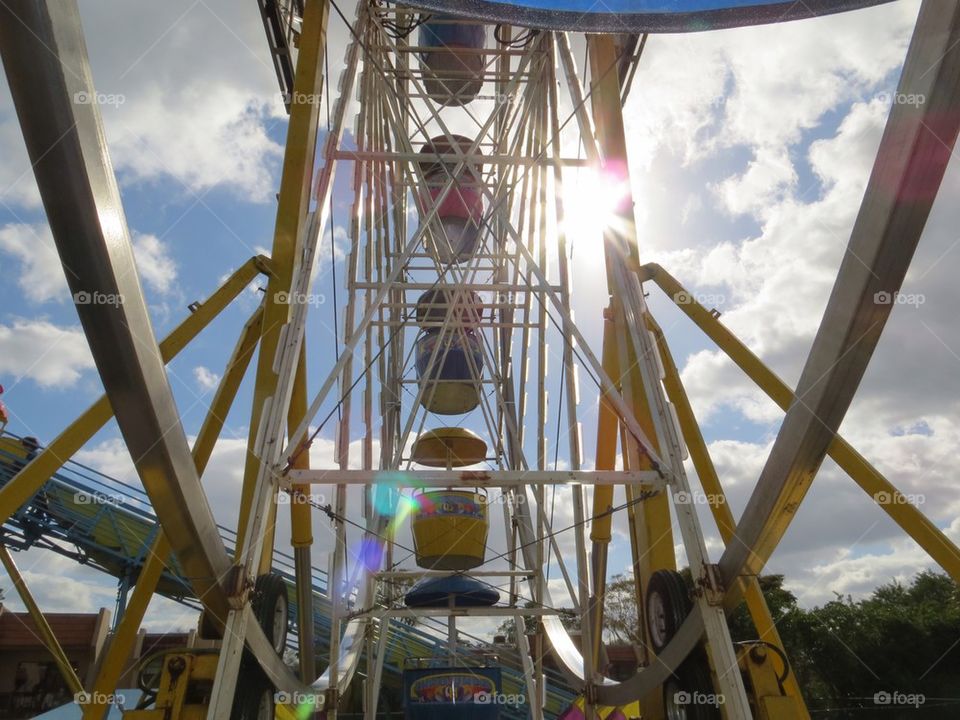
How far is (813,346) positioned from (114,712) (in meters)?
14.5

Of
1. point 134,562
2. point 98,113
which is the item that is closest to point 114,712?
point 134,562

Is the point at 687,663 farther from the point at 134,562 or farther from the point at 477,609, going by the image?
the point at 134,562

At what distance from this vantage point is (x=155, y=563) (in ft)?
18.1

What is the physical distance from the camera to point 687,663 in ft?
15.9

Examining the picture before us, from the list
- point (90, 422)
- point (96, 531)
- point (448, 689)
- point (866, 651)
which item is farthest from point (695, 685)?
point (866, 651)

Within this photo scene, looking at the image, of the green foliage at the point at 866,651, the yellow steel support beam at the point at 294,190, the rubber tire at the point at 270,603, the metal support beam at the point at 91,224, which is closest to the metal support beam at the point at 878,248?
the metal support beam at the point at 91,224

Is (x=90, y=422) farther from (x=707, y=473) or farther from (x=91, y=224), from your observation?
(x=707, y=473)

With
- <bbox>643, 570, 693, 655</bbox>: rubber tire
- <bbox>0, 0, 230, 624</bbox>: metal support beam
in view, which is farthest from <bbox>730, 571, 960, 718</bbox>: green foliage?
<bbox>0, 0, 230, 624</bbox>: metal support beam

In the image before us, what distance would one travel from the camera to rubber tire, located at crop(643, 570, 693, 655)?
4980 mm
